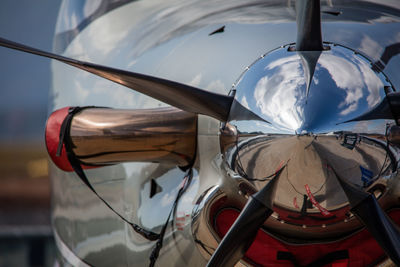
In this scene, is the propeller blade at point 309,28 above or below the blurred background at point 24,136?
above

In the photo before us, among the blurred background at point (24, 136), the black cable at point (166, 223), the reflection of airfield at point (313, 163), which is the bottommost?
the blurred background at point (24, 136)

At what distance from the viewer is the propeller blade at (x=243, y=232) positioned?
2248mm

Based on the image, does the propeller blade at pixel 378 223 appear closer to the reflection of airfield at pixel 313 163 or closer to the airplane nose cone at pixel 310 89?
the reflection of airfield at pixel 313 163

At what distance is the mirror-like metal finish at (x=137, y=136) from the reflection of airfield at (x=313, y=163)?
1.69 feet

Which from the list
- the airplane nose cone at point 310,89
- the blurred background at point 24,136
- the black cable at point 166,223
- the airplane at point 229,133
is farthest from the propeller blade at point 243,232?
the blurred background at point 24,136

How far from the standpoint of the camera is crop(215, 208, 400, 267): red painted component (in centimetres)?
242

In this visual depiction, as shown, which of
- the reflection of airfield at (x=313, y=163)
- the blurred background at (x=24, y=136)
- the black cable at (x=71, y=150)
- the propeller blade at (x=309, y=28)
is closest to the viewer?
the reflection of airfield at (x=313, y=163)

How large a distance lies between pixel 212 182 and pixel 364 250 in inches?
23.6

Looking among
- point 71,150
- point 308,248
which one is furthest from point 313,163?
point 71,150

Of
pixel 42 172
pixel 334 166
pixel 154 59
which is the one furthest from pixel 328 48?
pixel 42 172

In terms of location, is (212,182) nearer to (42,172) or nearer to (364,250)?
(364,250)

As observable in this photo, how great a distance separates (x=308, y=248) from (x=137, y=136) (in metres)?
0.76

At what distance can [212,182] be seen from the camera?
2598 millimetres

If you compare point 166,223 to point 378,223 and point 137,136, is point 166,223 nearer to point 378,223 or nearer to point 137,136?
point 137,136
